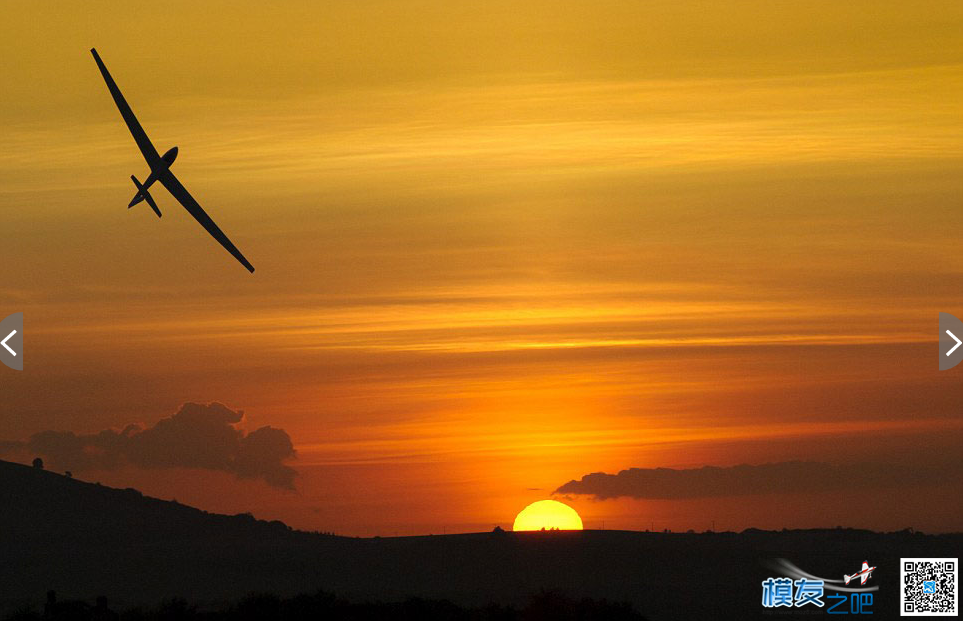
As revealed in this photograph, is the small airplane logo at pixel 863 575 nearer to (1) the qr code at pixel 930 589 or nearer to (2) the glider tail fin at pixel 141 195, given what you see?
(1) the qr code at pixel 930 589

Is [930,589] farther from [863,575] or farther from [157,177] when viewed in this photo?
[157,177]

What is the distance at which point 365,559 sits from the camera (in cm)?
13175

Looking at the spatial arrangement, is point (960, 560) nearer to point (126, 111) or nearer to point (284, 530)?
point (284, 530)

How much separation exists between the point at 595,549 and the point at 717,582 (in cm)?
1784

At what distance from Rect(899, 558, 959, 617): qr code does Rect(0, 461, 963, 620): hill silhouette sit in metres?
1.95

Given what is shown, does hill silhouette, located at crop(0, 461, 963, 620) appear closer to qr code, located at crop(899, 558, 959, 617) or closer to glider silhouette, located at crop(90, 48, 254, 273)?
qr code, located at crop(899, 558, 959, 617)

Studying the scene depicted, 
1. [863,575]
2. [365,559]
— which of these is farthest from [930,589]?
[365,559]

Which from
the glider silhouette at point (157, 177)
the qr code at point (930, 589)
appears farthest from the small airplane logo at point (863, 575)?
the glider silhouette at point (157, 177)

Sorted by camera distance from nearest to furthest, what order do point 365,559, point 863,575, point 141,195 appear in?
point 141,195 < point 863,575 < point 365,559

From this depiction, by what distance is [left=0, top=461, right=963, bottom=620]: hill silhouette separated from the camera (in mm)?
116375

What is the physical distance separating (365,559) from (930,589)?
177ft

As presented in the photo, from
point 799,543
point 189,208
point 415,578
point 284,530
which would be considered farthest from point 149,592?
point 799,543

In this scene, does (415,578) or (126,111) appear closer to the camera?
(126,111)

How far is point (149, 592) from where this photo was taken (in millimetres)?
120812
